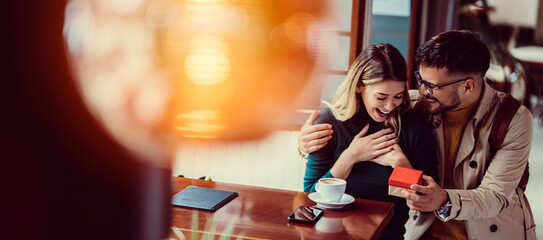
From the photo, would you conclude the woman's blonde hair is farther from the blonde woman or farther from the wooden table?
the wooden table

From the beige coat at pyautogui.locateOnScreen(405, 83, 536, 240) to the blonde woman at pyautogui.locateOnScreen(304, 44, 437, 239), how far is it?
0.08 metres

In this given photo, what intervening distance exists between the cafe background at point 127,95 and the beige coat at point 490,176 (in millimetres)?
1459

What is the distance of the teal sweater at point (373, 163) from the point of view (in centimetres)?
171

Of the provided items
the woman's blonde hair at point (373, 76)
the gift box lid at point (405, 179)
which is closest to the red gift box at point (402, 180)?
the gift box lid at point (405, 179)

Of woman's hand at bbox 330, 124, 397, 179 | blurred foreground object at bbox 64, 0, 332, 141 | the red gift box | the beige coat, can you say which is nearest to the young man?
the beige coat

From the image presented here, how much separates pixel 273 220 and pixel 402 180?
37 centimetres

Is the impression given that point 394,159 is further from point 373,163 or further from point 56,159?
point 56,159

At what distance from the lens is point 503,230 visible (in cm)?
170

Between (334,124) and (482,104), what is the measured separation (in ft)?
1.63

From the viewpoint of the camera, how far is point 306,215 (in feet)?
4.33

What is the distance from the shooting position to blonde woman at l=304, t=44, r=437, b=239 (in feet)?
5.65

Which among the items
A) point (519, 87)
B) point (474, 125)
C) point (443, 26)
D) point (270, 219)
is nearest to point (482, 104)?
point (474, 125)

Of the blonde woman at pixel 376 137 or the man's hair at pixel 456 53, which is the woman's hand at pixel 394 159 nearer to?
the blonde woman at pixel 376 137

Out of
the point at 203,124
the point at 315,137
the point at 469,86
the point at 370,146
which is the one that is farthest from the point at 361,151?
the point at 203,124
